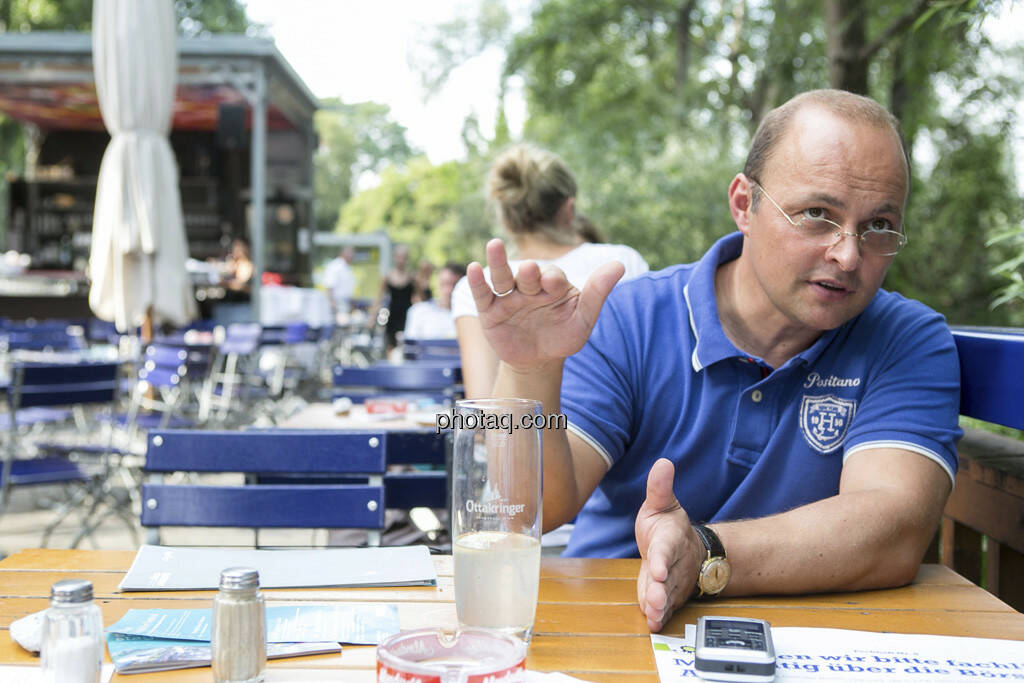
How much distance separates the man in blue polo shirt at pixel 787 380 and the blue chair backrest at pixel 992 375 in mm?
80

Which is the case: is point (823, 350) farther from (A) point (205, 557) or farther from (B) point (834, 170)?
(A) point (205, 557)

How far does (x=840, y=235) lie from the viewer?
1595 millimetres

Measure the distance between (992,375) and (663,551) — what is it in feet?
2.84

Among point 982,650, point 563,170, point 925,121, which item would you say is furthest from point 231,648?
point 925,121

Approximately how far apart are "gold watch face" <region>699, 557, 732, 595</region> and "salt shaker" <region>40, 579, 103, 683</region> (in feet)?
2.41

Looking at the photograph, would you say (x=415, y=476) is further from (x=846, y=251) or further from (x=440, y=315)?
(x=440, y=315)

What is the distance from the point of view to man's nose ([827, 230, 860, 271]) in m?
1.57

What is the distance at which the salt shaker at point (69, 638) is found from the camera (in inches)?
34.4

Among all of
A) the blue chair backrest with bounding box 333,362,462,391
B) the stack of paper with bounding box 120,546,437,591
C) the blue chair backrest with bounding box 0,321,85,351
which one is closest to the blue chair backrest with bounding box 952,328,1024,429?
the stack of paper with bounding box 120,546,437,591

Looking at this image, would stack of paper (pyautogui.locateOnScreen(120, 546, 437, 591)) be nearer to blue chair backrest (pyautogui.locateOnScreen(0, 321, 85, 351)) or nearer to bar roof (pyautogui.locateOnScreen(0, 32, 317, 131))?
blue chair backrest (pyautogui.locateOnScreen(0, 321, 85, 351))

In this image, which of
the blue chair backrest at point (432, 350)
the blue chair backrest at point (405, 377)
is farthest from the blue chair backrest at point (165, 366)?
the blue chair backrest at point (405, 377)

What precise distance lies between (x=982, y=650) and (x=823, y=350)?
69cm

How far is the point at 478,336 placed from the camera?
3.06 m

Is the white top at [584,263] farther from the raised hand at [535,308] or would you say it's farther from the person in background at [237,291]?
the person in background at [237,291]
